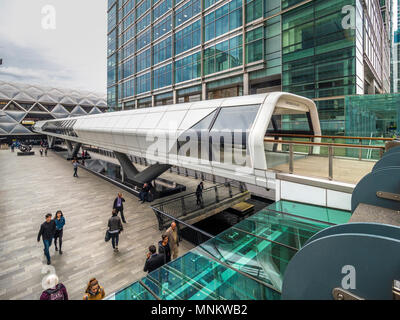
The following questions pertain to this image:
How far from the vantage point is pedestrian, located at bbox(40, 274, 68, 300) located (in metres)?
4.01

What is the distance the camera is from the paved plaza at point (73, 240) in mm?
6051

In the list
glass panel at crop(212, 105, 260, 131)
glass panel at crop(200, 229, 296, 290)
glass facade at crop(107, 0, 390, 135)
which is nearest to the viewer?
glass panel at crop(200, 229, 296, 290)

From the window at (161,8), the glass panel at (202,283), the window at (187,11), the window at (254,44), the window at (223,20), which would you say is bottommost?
the glass panel at (202,283)

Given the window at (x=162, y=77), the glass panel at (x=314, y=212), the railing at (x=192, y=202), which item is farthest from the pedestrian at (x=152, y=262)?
the window at (x=162, y=77)

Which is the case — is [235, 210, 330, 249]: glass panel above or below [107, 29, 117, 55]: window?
below

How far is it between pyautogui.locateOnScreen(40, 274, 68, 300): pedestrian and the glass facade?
1861 cm

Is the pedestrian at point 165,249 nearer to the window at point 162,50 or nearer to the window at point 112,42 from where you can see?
the window at point 162,50

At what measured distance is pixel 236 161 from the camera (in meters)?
6.55

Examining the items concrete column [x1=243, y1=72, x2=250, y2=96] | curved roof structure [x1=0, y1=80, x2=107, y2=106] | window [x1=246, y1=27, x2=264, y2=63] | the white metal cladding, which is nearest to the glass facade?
window [x1=246, y1=27, x2=264, y2=63]

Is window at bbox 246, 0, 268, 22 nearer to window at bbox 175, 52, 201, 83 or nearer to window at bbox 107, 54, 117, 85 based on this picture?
window at bbox 175, 52, 201, 83

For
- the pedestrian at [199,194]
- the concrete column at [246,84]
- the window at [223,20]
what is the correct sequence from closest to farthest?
the pedestrian at [199,194]
the concrete column at [246,84]
the window at [223,20]

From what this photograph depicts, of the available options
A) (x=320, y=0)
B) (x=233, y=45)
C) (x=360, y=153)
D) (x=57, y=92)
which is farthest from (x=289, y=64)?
(x=57, y=92)

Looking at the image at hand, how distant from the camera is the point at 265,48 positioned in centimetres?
2061

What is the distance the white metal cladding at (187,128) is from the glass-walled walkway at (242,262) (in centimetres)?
158
